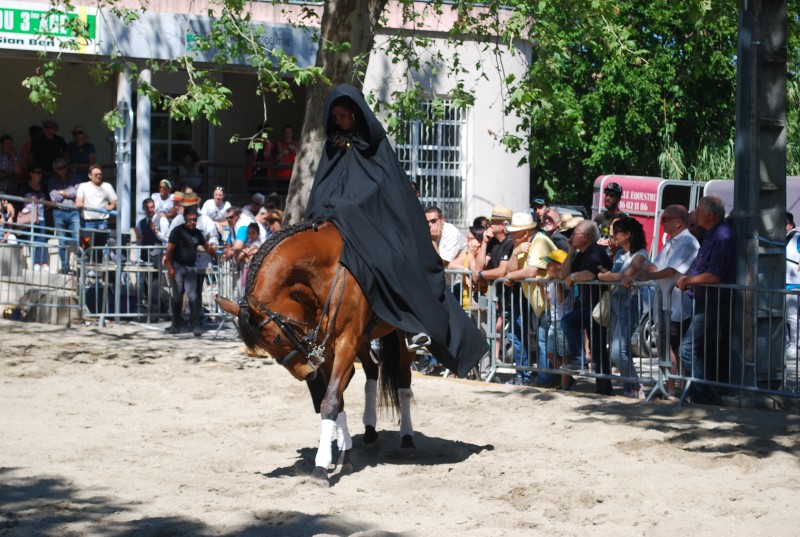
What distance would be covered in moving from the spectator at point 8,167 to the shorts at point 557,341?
12.0 m

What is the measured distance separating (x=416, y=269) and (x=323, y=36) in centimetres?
673

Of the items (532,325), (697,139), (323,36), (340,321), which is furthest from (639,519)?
(697,139)

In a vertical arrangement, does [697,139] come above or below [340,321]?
above

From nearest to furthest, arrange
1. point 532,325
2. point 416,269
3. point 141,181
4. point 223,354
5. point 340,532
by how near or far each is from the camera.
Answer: point 340,532
point 416,269
point 532,325
point 223,354
point 141,181

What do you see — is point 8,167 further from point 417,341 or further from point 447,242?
point 417,341

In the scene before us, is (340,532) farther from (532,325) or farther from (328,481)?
(532,325)

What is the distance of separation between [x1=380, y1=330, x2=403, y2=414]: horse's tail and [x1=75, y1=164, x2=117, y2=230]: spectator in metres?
11.1

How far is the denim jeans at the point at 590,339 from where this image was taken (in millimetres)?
11148

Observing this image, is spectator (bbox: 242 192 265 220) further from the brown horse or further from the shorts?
the brown horse

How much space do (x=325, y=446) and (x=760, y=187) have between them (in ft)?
16.3

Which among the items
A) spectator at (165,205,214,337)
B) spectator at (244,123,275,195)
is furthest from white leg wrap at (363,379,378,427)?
spectator at (244,123,275,195)

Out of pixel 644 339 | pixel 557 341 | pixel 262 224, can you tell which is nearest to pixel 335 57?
pixel 262 224

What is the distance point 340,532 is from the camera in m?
6.18

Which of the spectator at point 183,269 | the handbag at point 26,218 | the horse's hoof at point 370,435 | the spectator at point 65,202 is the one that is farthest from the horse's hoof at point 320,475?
the handbag at point 26,218
